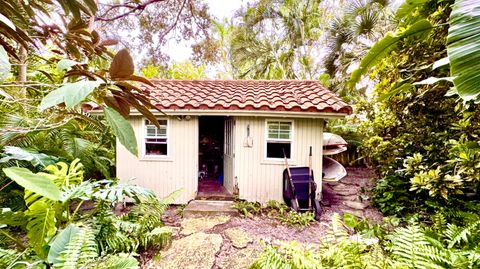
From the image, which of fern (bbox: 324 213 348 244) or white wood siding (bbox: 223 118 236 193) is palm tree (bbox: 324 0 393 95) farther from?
fern (bbox: 324 213 348 244)

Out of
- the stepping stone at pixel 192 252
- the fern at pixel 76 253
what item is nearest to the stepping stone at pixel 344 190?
the stepping stone at pixel 192 252

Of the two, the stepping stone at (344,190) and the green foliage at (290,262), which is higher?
the green foliage at (290,262)

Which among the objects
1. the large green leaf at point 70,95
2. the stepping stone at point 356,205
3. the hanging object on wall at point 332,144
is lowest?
the stepping stone at point 356,205

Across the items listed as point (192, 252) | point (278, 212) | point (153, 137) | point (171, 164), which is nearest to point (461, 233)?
point (278, 212)

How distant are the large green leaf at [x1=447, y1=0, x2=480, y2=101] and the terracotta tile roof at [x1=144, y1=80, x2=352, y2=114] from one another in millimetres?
4344

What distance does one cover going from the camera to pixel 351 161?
1047 centimetres

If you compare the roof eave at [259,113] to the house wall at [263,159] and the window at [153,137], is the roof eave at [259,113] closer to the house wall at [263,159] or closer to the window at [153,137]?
the house wall at [263,159]

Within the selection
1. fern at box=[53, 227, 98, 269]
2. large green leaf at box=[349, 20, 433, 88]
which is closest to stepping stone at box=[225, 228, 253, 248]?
fern at box=[53, 227, 98, 269]

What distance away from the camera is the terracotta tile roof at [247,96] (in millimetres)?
5504

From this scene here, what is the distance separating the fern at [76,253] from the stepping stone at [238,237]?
242cm

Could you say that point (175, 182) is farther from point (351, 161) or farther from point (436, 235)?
point (351, 161)

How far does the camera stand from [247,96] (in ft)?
20.9

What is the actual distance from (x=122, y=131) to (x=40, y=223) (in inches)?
96.5

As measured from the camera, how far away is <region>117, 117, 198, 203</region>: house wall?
20.3 ft
